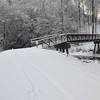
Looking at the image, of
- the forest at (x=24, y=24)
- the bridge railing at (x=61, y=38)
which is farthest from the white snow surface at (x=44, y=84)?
the forest at (x=24, y=24)

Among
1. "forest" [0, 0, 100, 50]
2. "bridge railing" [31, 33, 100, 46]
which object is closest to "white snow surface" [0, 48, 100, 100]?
"bridge railing" [31, 33, 100, 46]

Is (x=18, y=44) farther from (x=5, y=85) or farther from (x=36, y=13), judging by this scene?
(x=5, y=85)

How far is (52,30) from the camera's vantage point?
3784 cm

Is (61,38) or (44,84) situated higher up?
(44,84)

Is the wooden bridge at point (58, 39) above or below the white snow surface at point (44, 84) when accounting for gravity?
below

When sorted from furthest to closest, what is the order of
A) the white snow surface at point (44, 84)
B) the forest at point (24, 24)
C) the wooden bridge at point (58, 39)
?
the forest at point (24, 24) < the wooden bridge at point (58, 39) < the white snow surface at point (44, 84)

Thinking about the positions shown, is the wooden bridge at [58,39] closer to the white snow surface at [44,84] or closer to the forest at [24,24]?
the forest at [24,24]

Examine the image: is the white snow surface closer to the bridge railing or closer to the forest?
the bridge railing

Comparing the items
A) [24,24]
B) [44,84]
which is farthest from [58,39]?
[44,84]

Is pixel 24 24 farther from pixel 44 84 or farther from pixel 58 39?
pixel 44 84

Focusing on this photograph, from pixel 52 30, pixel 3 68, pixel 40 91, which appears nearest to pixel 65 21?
pixel 52 30

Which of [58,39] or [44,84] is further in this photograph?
[58,39]

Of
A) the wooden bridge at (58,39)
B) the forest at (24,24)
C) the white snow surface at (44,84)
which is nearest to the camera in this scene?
the white snow surface at (44,84)

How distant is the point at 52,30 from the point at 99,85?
29524 millimetres
